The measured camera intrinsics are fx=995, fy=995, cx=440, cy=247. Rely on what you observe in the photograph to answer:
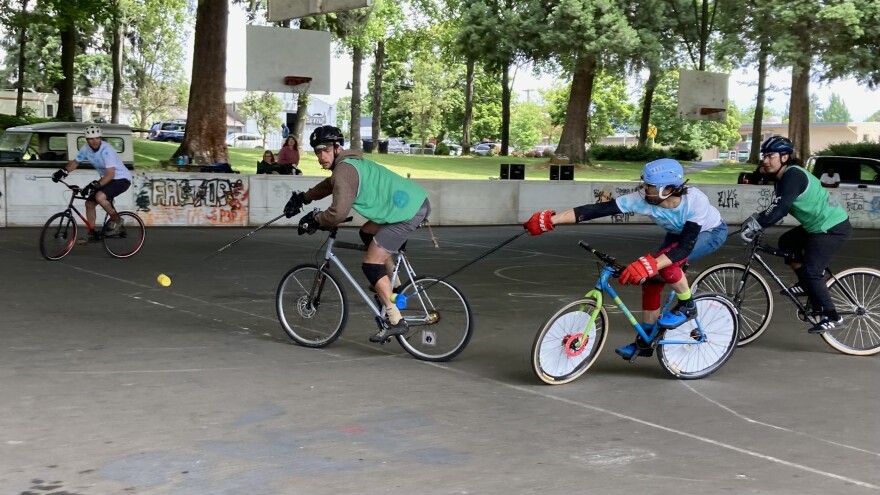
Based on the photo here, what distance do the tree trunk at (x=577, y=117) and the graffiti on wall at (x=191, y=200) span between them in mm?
24028

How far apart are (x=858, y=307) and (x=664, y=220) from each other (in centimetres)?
227

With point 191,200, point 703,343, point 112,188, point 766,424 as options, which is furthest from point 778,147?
point 191,200

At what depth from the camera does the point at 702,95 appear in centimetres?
3294

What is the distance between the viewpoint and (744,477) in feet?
16.1

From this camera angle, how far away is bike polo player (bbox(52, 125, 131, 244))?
43.3 ft

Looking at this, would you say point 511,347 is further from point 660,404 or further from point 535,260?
point 535,260

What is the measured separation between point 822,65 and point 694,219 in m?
32.4

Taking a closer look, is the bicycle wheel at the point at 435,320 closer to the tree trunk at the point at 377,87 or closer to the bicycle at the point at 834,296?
the bicycle at the point at 834,296

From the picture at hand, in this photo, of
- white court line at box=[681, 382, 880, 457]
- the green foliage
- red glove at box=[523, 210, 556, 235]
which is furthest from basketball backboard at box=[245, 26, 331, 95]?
white court line at box=[681, 382, 880, 457]

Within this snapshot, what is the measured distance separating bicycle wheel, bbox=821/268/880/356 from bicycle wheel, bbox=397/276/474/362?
10.2 feet

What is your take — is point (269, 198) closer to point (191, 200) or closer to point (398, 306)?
point (191, 200)

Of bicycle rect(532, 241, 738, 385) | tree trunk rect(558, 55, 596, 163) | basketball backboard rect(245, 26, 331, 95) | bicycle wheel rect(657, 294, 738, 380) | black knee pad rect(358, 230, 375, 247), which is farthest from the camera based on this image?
tree trunk rect(558, 55, 596, 163)

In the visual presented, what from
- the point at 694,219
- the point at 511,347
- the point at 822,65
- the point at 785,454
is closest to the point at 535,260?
the point at 511,347

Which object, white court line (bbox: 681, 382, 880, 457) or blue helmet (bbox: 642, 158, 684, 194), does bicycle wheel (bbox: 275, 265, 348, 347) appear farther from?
white court line (bbox: 681, 382, 880, 457)
